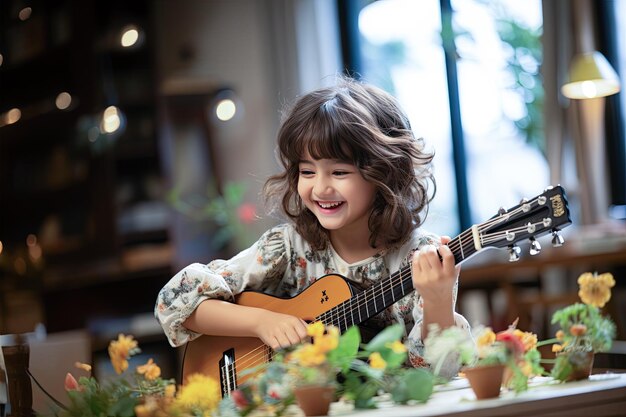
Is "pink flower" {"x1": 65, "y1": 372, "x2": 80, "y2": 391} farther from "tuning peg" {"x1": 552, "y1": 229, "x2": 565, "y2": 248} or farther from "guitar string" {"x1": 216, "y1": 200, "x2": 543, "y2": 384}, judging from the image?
"tuning peg" {"x1": 552, "y1": 229, "x2": 565, "y2": 248}

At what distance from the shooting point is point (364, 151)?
1694 millimetres

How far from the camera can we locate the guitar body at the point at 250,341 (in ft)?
5.56

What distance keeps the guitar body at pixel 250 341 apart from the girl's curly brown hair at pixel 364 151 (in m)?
0.16

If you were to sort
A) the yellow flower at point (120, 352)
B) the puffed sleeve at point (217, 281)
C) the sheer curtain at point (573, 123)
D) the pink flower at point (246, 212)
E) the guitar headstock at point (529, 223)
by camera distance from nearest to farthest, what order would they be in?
the guitar headstock at point (529, 223) → the yellow flower at point (120, 352) → the puffed sleeve at point (217, 281) → the sheer curtain at point (573, 123) → the pink flower at point (246, 212)

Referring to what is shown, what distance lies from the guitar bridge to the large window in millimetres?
3870

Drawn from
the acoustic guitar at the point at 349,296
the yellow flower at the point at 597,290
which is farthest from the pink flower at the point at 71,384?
the yellow flower at the point at 597,290

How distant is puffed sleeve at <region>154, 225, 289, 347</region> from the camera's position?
5.94 ft

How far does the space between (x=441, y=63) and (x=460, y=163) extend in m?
0.65

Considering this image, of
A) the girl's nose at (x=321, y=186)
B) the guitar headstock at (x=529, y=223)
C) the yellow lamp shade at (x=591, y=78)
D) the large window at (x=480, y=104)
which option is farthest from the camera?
the large window at (x=480, y=104)

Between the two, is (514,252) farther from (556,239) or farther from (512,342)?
(512,342)

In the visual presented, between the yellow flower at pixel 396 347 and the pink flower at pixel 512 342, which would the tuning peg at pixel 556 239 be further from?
the yellow flower at pixel 396 347

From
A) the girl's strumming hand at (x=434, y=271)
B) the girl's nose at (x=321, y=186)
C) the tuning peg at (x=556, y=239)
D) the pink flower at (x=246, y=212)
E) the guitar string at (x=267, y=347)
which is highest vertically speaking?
the girl's nose at (x=321, y=186)

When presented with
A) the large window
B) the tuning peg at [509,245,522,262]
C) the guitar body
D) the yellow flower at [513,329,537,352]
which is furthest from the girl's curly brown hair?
the large window

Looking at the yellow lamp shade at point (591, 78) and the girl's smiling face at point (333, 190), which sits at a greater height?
the yellow lamp shade at point (591, 78)
